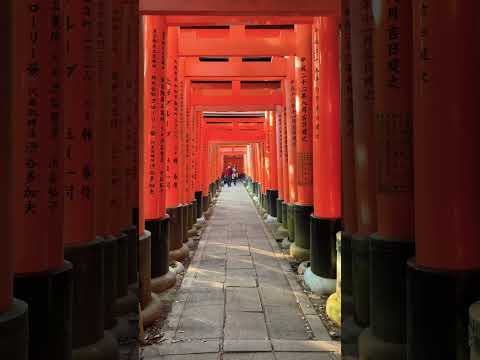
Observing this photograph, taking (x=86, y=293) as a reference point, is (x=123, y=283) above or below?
below

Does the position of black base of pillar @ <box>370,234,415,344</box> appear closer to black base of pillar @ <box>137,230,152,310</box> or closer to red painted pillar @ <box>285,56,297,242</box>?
black base of pillar @ <box>137,230,152,310</box>

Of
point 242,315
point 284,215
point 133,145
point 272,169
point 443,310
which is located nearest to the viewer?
point 443,310

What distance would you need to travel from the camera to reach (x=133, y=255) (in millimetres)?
3672

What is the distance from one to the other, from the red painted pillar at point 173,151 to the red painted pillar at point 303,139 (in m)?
1.75

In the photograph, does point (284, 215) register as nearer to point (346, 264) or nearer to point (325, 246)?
point (325, 246)

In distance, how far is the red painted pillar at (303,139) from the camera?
20.0 ft

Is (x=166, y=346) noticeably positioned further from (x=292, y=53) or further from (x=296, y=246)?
(x=292, y=53)

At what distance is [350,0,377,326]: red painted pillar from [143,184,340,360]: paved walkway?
75 cm

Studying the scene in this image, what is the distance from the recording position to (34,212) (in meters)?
1.99

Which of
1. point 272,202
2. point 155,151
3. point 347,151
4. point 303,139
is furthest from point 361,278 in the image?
point 272,202

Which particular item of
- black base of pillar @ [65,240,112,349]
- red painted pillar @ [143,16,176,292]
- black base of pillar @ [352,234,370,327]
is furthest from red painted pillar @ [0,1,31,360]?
red painted pillar @ [143,16,176,292]

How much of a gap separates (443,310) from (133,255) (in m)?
2.46

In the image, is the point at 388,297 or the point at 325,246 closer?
the point at 388,297

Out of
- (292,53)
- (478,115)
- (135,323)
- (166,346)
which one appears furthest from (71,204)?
(292,53)
